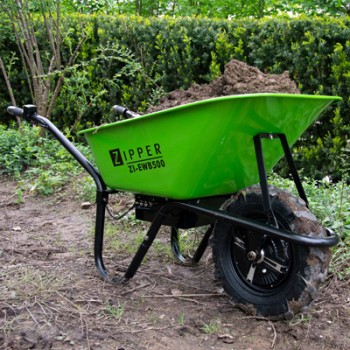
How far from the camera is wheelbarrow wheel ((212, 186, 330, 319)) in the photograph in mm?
2359

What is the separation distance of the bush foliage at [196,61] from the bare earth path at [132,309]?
1867 millimetres

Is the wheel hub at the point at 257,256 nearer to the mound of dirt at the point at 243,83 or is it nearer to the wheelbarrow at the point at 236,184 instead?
the wheelbarrow at the point at 236,184

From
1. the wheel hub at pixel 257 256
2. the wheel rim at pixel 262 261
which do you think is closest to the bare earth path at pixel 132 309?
the wheel rim at pixel 262 261

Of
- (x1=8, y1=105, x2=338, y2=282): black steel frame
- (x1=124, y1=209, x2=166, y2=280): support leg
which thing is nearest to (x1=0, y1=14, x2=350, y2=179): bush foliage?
(x1=8, y1=105, x2=338, y2=282): black steel frame

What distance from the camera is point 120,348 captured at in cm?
233

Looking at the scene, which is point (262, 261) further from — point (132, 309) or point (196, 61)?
point (196, 61)

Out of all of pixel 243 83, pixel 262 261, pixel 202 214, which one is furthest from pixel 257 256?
pixel 243 83

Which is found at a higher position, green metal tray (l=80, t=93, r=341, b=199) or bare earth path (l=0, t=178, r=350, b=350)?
green metal tray (l=80, t=93, r=341, b=199)

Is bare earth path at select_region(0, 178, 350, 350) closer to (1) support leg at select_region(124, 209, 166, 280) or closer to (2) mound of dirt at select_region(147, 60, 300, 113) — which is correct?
(1) support leg at select_region(124, 209, 166, 280)

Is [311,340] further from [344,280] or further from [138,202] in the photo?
[138,202]

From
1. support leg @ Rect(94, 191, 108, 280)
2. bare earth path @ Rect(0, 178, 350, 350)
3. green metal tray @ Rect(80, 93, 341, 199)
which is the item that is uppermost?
green metal tray @ Rect(80, 93, 341, 199)

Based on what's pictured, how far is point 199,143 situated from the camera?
7.68 ft

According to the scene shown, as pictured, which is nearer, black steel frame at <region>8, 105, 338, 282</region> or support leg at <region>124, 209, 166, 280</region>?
black steel frame at <region>8, 105, 338, 282</region>

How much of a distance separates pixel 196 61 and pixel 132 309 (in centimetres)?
357
